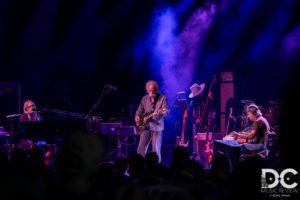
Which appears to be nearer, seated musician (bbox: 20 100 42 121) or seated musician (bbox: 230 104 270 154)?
seated musician (bbox: 230 104 270 154)

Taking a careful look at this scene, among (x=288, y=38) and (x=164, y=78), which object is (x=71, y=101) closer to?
(x=164, y=78)

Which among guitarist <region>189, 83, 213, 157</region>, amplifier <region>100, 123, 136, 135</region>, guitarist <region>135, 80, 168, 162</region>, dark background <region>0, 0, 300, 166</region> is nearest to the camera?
guitarist <region>135, 80, 168, 162</region>

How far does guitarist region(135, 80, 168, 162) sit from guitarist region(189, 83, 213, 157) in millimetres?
3116

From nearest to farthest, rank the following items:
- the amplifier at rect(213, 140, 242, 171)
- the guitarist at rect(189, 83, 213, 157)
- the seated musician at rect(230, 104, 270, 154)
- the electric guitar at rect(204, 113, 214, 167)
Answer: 1. the seated musician at rect(230, 104, 270, 154)
2. the amplifier at rect(213, 140, 242, 171)
3. the electric guitar at rect(204, 113, 214, 167)
4. the guitarist at rect(189, 83, 213, 157)

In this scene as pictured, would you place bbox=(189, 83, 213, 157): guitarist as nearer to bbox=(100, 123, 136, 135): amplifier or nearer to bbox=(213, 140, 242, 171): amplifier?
bbox=(100, 123, 136, 135): amplifier

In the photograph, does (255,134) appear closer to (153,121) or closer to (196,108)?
(153,121)

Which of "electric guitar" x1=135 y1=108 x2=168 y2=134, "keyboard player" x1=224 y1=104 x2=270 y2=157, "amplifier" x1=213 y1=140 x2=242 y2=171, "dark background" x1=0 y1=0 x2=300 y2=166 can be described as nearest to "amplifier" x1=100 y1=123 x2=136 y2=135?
"electric guitar" x1=135 y1=108 x2=168 y2=134

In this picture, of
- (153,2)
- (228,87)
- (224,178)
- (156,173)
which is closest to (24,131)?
(156,173)

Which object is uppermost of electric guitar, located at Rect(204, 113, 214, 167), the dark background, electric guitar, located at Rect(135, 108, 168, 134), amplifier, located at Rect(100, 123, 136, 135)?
the dark background

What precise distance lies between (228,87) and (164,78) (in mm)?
3033

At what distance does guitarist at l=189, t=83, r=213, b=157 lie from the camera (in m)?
12.8

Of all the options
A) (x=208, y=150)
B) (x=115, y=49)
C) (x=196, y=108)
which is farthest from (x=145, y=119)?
(x=115, y=49)

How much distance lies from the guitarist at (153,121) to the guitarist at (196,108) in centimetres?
312

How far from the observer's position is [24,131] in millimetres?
9680
